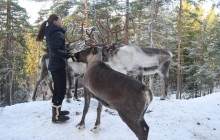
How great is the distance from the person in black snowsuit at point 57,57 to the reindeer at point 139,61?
1906 millimetres

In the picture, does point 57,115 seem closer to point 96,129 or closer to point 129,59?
point 96,129

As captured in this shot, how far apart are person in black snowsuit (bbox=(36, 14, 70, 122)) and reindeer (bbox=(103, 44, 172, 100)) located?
Answer: 191 centimetres

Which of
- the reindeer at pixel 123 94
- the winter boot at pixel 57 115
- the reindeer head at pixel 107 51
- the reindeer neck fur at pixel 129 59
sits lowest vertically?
the winter boot at pixel 57 115

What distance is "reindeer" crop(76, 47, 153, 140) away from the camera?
5.34 meters

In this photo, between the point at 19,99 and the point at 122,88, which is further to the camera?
the point at 19,99

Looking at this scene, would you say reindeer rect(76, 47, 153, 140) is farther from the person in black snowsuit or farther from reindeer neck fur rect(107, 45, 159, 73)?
reindeer neck fur rect(107, 45, 159, 73)

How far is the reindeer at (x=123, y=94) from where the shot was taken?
210 inches

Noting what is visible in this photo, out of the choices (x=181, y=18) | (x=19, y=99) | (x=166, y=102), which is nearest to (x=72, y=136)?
(x=166, y=102)

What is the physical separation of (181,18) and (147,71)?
57.1 ft

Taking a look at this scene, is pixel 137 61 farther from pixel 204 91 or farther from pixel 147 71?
pixel 204 91

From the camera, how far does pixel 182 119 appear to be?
24.8ft

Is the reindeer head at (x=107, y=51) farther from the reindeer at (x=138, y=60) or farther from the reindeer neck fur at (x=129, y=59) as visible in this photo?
the reindeer neck fur at (x=129, y=59)

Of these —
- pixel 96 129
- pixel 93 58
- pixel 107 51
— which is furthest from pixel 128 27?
pixel 96 129

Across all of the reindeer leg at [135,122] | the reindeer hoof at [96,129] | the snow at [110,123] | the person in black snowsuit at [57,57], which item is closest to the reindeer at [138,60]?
the snow at [110,123]
